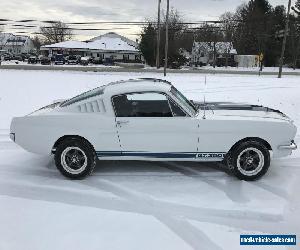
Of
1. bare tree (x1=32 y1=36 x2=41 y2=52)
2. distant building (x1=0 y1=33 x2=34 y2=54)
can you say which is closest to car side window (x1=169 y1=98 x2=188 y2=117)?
distant building (x1=0 y1=33 x2=34 y2=54)

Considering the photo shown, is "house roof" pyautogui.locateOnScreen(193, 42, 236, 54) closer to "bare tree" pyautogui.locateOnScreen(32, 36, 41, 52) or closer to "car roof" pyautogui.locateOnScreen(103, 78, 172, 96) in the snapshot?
"bare tree" pyautogui.locateOnScreen(32, 36, 41, 52)

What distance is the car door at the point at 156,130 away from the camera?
18.9 ft

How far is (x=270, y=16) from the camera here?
63.5m

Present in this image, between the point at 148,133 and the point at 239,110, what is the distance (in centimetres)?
163

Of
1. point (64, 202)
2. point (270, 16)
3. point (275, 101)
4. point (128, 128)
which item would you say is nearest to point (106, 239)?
point (64, 202)

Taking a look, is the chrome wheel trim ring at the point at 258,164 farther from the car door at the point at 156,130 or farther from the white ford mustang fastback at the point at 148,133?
the car door at the point at 156,130

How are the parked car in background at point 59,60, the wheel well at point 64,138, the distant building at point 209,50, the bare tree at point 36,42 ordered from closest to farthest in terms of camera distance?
the wheel well at point 64,138
the parked car in background at point 59,60
the distant building at point 209,50
the bare tree at point 36,42

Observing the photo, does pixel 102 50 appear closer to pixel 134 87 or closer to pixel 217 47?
pixel 217 47

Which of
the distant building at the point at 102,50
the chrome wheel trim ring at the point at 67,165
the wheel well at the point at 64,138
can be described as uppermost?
the distant building at the point at 102,50

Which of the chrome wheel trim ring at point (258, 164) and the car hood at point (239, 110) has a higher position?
the car hood at point (239, 110)

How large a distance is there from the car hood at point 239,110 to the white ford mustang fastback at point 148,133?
10 centimetres

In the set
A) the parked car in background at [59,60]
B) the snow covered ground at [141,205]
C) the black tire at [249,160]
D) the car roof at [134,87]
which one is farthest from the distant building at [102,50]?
the black tire at [249,160]

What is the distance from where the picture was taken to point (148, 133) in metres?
5.77

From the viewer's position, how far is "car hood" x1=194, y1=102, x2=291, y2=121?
19.8 feet
